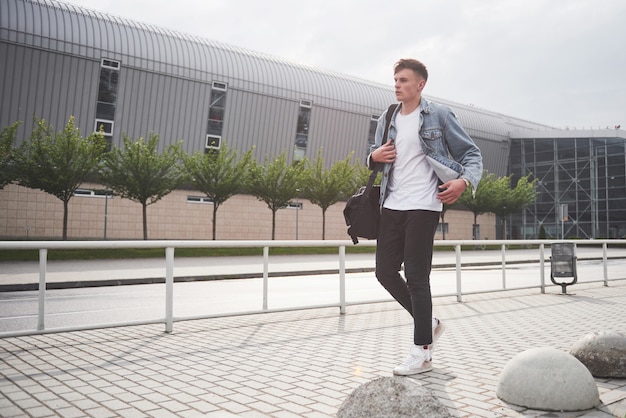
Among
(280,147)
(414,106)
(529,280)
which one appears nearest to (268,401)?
(414,106)

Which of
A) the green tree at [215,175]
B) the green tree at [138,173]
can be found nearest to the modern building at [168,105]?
the green tree at [215,175]

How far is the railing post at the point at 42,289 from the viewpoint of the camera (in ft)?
17.7

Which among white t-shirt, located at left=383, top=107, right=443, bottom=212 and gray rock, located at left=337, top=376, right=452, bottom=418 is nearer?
gray rock, located at left=337, top=376, right=452, bottom=418

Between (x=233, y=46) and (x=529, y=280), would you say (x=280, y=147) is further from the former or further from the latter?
(x=529, y=280)

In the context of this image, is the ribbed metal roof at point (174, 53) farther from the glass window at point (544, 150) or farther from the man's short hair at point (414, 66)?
the man's short hair at point (414, 66)

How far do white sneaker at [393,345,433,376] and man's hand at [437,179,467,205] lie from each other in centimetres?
110

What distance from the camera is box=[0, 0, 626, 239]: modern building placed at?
28.7m

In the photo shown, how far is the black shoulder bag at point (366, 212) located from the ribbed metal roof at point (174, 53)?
2969cm

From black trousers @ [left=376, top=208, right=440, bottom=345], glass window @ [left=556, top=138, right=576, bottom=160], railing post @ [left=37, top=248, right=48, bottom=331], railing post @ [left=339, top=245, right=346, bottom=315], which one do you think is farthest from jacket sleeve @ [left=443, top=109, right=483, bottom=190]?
glass window @ [left=556, top=138, right=576, bottom=160]

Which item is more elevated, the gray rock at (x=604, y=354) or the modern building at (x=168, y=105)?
the modern building at (x=168, y=105)

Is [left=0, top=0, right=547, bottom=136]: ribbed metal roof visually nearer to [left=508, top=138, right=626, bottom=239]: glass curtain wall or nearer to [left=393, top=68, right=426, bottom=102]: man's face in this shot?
[left=508, top=138, right=626, bottom=239]: glass curtain wall

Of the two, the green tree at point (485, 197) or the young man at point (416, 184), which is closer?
the young man at point (416, 184)

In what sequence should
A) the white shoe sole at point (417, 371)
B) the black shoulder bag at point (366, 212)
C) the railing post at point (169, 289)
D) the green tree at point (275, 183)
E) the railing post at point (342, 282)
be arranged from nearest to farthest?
the white shoe sole at point (417, 371) < the black shoulder bag at point (366, 212) < the railing post at point (169, 289) < the railing post at point (342, 282) < the green tree at point (275, 183)

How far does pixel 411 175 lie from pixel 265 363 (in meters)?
1.90
